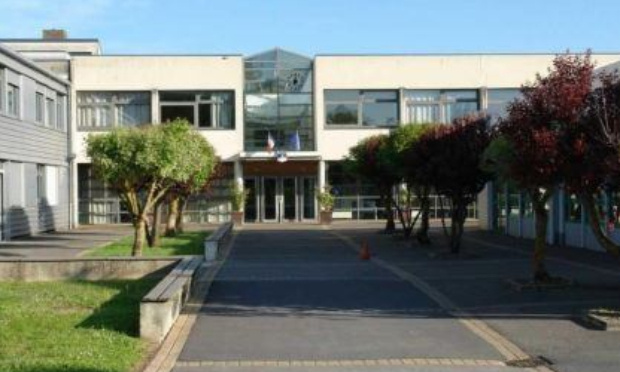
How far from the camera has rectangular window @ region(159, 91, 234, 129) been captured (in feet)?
150

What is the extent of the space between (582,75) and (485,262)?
922cm

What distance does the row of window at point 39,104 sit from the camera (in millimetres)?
30328

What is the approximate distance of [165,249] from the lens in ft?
83.7

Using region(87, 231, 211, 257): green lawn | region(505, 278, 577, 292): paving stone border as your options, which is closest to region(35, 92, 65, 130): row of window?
region(87, 231, 211, 257): green lawn

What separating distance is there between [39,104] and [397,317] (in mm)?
27132

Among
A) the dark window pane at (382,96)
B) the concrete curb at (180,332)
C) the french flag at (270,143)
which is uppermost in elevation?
the dark window pane at (382,96)

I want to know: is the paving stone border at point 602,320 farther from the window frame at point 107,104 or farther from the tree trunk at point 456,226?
the window frame at point 107,104

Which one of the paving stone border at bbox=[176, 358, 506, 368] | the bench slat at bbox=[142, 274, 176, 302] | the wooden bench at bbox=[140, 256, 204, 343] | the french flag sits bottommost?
the paving stone border at bbox=[176, 358, 506, 368]

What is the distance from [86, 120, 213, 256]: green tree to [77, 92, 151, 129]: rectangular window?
23.4 m

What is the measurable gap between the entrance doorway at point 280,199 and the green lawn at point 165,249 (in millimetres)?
15657

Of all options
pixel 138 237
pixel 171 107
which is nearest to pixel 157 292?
pixel 138 237

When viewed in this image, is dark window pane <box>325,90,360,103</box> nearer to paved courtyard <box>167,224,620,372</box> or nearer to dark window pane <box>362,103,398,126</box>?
dark window pane <box>362,103,398,126</box>

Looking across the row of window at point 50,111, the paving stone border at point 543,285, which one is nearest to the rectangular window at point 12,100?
the row of window at point 50,111

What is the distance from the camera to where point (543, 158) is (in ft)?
40.7
